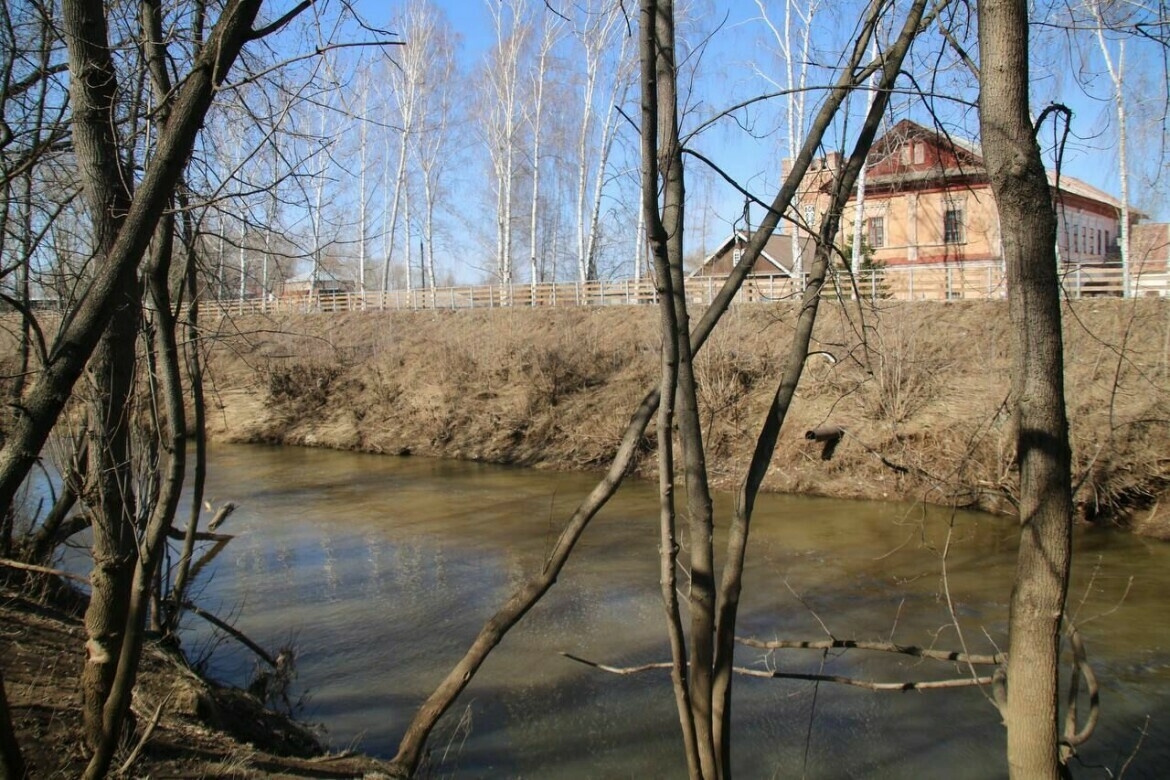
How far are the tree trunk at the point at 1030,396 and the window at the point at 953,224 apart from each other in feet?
4.63

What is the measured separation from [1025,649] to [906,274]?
23.0 metres

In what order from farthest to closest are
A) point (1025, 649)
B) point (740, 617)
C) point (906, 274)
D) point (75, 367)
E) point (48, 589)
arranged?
point (906, 274) → point (740, 617) → point (48, 589) → point (75, 367) → point (1025, 649)

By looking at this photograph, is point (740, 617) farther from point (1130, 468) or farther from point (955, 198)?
point (1130, 468)

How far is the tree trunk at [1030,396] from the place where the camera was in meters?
2.74

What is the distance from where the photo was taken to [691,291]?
23.6 m

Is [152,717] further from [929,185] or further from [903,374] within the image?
[903,374]

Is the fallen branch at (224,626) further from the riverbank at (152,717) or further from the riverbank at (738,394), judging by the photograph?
the riverbank at (738,394)

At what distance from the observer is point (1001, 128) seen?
282cm

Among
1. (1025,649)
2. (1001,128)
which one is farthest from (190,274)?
(1025,649)

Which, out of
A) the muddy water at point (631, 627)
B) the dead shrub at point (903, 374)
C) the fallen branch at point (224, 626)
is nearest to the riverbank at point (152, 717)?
the fallen branch at point (224, 626)

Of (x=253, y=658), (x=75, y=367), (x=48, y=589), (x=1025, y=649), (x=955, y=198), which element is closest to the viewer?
(x=1025, y=649)

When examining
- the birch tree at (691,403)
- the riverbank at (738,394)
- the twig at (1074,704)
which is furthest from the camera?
the riverbank at (738,394)

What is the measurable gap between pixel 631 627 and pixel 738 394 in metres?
10.9

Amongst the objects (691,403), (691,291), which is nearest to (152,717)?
(691,403)
